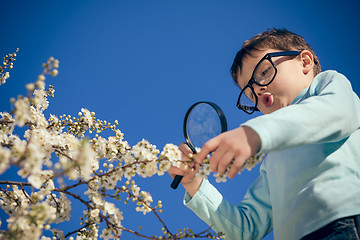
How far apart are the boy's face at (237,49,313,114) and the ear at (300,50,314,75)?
0.04 ft

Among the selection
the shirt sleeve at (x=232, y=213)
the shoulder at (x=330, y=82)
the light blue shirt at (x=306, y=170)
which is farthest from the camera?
the shirt sleeve at (x=232, y=213)

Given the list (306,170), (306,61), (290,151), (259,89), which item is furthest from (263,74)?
(306,170)

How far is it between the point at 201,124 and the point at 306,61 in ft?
4.09

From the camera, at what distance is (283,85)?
6.64 ft

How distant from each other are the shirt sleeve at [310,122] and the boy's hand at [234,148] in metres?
0.03

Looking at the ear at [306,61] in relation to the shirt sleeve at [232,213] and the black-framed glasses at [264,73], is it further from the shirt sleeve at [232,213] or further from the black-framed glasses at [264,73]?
the shirt sleeve at [232,213]

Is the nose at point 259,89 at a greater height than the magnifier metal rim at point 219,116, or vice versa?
the nose at point 259,89

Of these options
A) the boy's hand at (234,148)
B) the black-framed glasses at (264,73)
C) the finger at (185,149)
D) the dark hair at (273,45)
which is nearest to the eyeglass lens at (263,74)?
the black-framed glasses at (264,73)

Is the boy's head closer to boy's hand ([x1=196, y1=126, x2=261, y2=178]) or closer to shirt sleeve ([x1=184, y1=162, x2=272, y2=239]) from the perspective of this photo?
shirt sleeve ([x1=184, y1=162, x2=272, y2=239])

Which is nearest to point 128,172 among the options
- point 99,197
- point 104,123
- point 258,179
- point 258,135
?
point 99,197

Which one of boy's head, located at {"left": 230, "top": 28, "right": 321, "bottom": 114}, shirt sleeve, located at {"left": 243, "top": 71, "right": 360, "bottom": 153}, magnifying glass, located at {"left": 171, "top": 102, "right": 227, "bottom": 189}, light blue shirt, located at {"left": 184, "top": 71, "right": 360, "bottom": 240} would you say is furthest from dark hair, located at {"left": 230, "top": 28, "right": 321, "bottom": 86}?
shirt sleeve, located at {"left": 243, "top": 71, "right": 360, "bottom": 153}

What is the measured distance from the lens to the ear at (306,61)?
220 centimetres

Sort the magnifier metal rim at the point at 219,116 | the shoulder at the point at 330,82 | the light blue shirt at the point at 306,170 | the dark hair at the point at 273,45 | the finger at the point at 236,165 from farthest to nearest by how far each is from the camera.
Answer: the dark hair at the point at 273,45 → the magnifier metal rim at the point at 219,116 → the shoulder at the point at 330,82 → the light blue shirt at the point at 306,170 → the finger at the point at 236,165

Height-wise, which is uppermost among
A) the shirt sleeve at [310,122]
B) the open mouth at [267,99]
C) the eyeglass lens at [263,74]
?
the eyeglass lens at [263,74]
